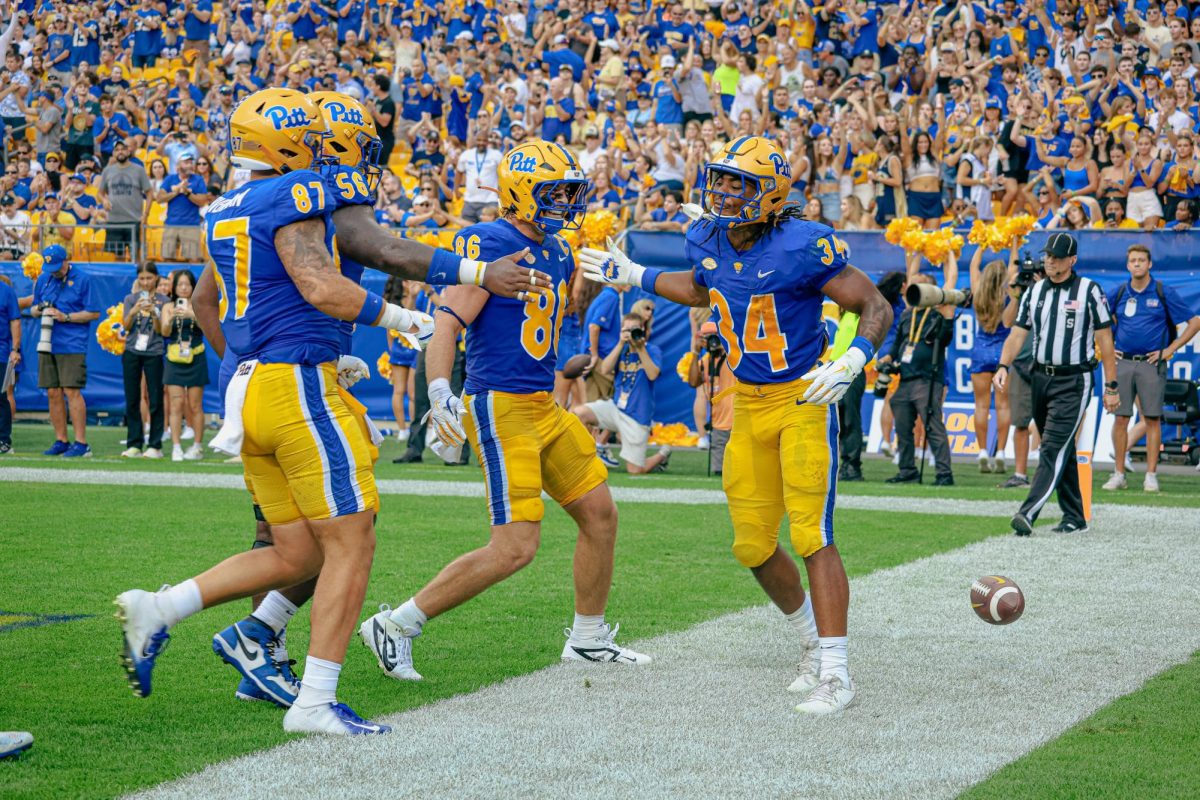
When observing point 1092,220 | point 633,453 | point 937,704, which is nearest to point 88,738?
point 937,704

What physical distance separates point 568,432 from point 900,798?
2220mm

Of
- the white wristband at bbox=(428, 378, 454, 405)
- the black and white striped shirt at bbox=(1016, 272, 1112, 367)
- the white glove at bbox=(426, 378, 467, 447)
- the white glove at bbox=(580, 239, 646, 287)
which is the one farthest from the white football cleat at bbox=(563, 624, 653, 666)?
the black and white striped shirt at bbox=(1016, 272, 1112, 367)

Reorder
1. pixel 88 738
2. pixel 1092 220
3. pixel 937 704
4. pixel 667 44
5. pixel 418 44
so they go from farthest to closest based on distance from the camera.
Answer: pixel 418 44 → pixel 667 44 → pixel 1092 220 → pixel 937 704 → pixel 88 738

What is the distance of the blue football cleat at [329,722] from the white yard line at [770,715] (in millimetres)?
67

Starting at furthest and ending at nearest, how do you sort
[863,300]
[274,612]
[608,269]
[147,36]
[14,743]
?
[147,36], [608,269], [863,300], [274,612], [14,743]

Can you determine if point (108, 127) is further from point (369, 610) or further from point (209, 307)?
point (209, 307)

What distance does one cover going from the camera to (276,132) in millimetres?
4648

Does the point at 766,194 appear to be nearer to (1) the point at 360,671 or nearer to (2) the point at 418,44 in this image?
(1) the point at 360,671

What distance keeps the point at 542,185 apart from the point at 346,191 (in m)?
1.10

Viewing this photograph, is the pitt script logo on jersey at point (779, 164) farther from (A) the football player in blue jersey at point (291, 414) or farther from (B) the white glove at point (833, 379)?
(A) the football player in blue jersey at point (291, 414)

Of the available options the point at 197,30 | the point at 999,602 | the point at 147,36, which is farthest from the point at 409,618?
the point at 147,36

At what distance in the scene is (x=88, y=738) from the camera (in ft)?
14.3

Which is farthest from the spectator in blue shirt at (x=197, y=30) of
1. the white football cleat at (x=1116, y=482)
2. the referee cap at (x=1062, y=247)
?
the referee cap at (x=1062, y=247)

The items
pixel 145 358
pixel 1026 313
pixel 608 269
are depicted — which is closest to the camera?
pixel 608 269
